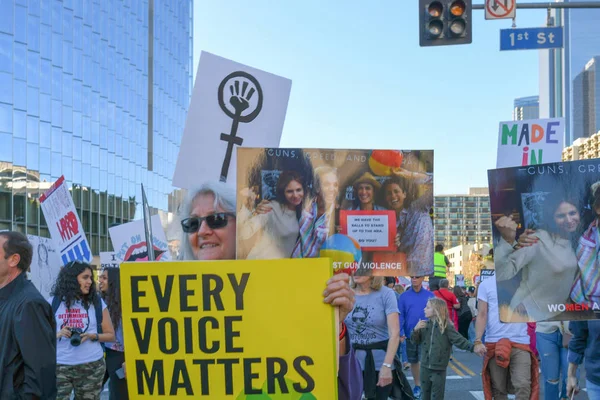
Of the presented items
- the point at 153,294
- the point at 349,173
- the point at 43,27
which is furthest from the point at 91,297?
the point at 43,27

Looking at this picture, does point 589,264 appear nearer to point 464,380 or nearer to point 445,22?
point 445,22

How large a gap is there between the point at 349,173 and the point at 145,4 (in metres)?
50.9

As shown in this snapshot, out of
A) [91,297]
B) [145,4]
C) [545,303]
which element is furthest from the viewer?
[145,4]

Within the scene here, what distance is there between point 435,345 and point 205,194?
14.4ft

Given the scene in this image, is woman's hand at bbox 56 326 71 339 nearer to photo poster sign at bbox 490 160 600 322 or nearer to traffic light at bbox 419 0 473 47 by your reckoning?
photo poster sign at bbox 490 160 600 322

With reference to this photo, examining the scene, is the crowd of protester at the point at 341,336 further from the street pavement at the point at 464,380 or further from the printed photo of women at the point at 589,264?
the printed photo of women at the point at 589,264

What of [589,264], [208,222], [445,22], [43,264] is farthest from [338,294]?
[445,22]

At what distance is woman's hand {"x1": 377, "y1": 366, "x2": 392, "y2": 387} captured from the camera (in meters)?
7.20

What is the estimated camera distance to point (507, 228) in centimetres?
480

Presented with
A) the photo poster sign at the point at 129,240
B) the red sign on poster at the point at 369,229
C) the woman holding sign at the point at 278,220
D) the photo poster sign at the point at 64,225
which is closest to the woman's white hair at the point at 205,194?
the woman holding sign at the point at 278,220

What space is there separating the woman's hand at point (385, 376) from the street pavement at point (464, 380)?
402 cm

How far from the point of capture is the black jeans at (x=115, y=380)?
757 cm

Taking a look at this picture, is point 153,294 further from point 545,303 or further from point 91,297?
point 91,297

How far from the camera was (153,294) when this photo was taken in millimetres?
3355
